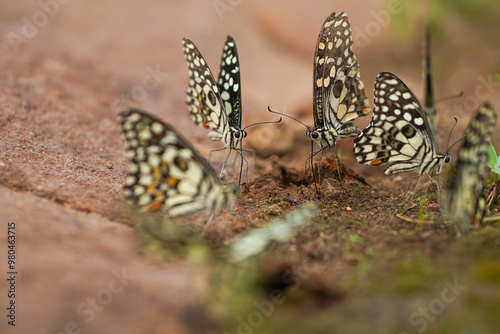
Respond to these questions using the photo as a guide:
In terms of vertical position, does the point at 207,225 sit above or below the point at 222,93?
below

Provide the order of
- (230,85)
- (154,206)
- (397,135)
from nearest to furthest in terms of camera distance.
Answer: (154,206) < (397,135) < (230,85)

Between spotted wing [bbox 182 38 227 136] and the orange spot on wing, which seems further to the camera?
spotted wing [bbox 182 38 227 136]

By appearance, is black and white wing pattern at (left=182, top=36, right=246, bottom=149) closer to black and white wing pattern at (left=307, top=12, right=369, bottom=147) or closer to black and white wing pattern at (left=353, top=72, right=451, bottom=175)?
black and white wing pattern at (left=307, top=12, right=369, bottom=147)

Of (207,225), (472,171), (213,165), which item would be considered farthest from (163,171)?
(472,171)

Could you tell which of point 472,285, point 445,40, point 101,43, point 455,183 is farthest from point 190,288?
point 445,40

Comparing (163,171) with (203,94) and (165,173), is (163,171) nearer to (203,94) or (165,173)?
(165,173)

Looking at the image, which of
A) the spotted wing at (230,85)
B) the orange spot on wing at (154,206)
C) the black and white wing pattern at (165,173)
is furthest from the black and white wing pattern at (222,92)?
the orange spot on wing at (154,206)

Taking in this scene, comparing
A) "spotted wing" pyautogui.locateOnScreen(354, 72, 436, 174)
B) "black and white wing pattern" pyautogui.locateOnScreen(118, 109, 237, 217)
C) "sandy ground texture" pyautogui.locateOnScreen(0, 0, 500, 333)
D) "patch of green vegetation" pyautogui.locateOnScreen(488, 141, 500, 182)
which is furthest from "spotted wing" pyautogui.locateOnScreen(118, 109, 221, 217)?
"patch of green vegetation" pyautogui.locateOnScreen(488, 141, 500, 182)
